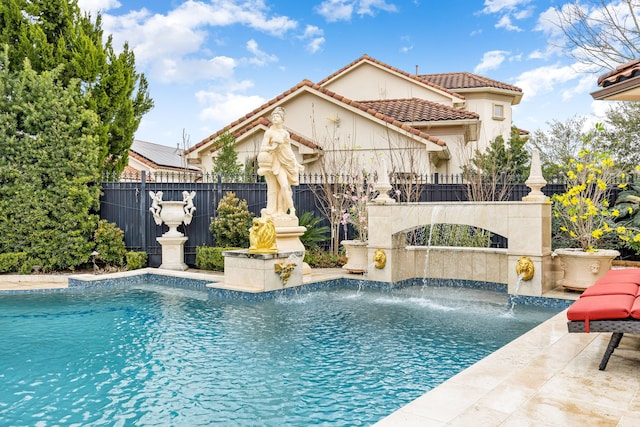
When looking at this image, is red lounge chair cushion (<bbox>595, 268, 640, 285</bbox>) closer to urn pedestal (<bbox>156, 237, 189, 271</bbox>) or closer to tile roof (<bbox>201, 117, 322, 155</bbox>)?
urn pedestal (<bbox>156, 237, 189, 271</bbox>)

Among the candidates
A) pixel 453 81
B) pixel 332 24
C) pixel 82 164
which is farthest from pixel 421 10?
pixel 82 164

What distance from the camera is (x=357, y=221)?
12.3 meters

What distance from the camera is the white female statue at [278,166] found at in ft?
33.9

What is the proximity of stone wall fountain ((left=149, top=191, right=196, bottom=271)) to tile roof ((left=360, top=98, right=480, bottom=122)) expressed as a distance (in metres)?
9.04

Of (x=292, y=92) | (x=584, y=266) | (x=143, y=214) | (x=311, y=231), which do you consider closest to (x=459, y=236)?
(x=584, y=266)

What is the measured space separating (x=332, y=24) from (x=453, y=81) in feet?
30.0

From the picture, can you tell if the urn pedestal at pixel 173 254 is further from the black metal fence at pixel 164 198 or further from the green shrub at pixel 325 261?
the green shrub at pixel 325 261

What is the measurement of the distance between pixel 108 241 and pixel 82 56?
5.10m

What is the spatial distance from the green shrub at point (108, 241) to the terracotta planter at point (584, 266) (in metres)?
10.1

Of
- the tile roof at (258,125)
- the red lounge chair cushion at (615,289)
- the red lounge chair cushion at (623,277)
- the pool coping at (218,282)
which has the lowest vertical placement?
the pool coping at (218,282)

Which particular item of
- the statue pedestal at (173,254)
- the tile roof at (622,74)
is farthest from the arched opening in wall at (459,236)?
the statue pedestal at (173,254)

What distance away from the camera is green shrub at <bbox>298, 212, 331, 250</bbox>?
12703mm

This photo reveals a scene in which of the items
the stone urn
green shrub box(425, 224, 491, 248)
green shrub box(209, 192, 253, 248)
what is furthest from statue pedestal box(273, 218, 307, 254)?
the stone urn

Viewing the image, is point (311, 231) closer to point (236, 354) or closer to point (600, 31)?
point (236, 354)
